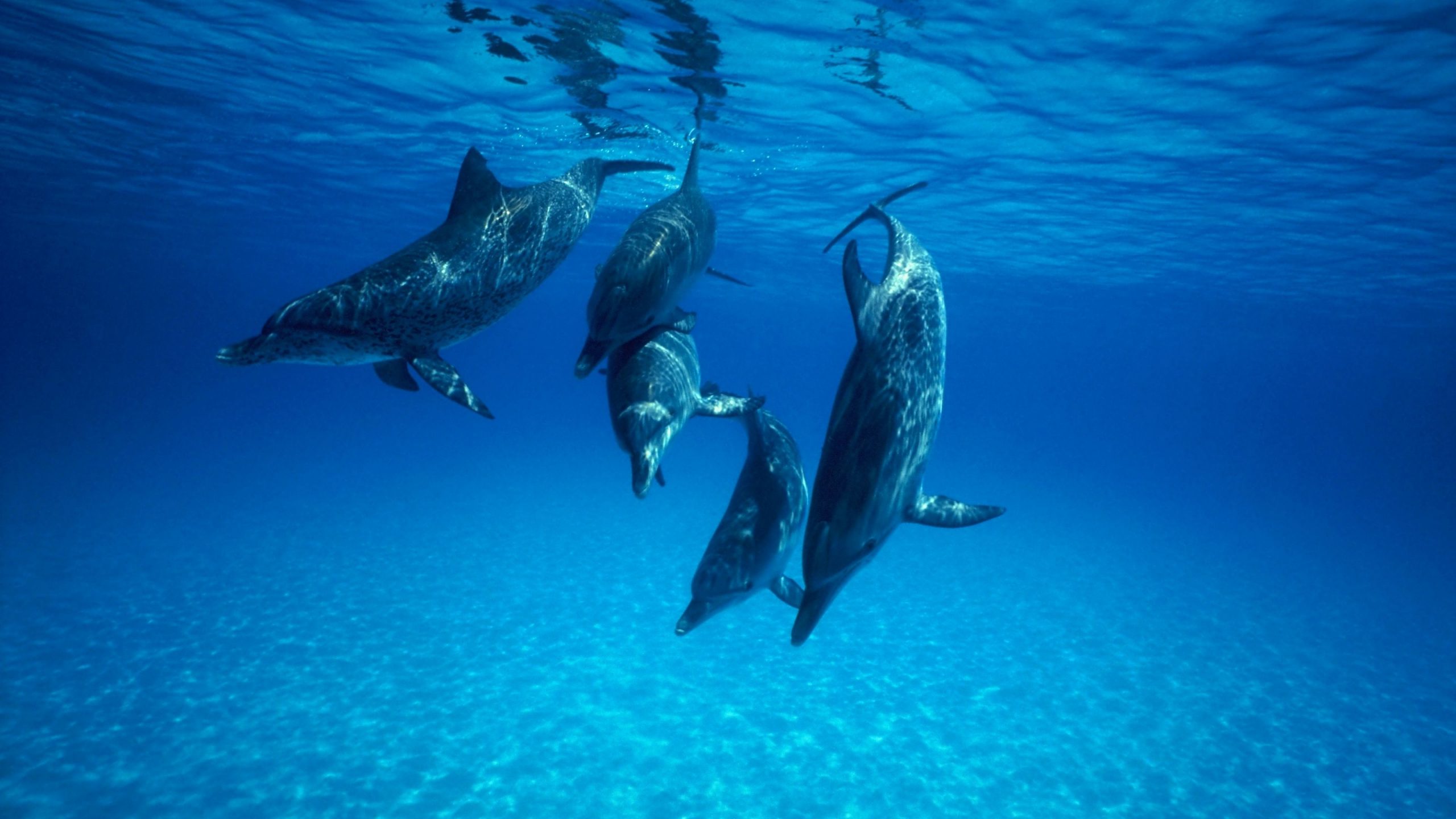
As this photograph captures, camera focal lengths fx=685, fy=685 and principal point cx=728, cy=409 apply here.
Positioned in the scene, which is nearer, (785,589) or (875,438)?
(875,438)

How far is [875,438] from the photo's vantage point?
3.03 m

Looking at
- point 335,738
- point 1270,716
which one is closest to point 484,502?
point 335,738

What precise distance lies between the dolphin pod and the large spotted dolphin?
0.04 ft

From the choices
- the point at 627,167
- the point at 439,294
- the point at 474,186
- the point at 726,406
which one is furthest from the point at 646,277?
the point at 627,167

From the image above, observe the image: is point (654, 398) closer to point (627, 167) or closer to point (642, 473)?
point (642, 473)

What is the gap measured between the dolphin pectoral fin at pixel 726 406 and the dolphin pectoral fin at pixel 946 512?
144 centimetres

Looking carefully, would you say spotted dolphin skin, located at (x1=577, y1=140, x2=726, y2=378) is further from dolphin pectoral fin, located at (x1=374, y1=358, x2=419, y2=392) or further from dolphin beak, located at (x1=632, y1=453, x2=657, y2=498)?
dolphin pectoral fin, located at (x1=374, y1=358, x2=419, y2=392)

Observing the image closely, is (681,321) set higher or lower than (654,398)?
higher

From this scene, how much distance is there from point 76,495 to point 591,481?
21255 mm

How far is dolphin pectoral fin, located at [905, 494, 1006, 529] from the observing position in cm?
411

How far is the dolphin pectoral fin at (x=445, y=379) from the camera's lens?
4.36 meters

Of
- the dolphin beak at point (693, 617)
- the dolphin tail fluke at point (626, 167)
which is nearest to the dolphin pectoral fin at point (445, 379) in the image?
the dolphin beak at point (693, 617)

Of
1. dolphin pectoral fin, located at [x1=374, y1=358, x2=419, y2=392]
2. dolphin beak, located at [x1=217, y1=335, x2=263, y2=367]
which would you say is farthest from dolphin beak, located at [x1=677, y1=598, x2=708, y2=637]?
dolphin beak, located at [x1=217, y1=335, x2=263, y2=367]

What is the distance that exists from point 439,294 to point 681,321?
1.56 meters
